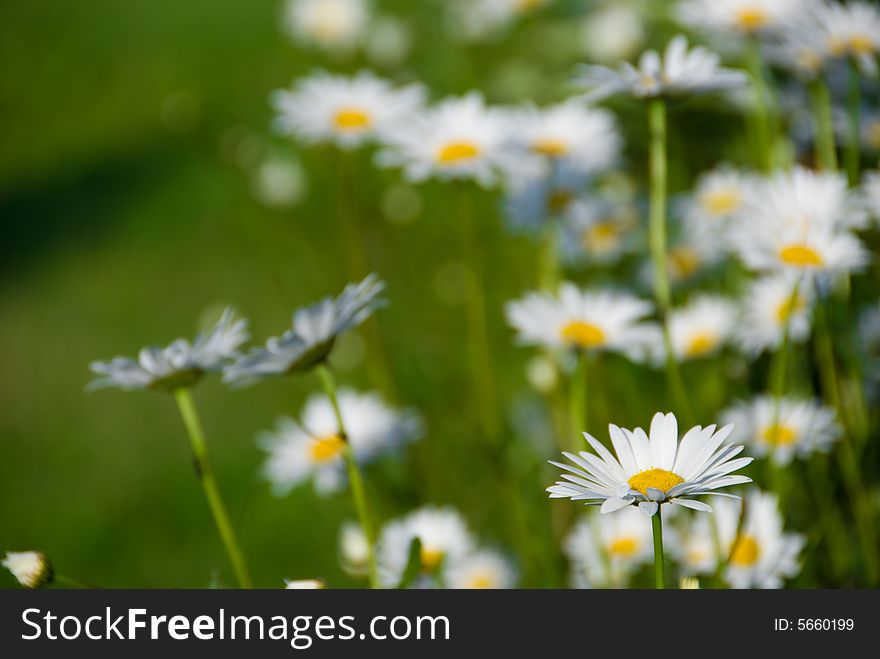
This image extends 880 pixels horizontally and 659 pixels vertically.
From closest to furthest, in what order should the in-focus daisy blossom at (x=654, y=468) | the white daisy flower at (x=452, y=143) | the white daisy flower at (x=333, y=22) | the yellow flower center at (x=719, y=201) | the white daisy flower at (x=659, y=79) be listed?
the in-focus daisy blossom at (x=654, y=468) → the white daisy flower at (x=659, y=79) → the white daisy flower at (x=452, y=143) → the yellow flower center at (x=719, y=201) → the white daisy flower at (x=333, y=22)

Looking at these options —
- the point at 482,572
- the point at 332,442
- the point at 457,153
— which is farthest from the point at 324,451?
the point at 457,153

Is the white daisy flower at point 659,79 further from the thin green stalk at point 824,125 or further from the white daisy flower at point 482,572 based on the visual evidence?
the white daisy flower at point 482,572

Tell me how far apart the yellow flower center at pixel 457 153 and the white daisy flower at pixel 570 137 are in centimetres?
5

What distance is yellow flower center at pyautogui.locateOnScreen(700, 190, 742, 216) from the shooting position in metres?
0.95

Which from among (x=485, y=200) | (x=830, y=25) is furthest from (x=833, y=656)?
(x=485, y=200)

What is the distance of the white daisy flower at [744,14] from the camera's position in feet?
2.53

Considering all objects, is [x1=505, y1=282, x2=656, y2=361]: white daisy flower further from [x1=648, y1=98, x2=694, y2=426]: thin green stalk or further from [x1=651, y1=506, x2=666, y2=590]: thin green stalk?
[x1=651, y1=506, x2=666, y2=590]: thin green stalk

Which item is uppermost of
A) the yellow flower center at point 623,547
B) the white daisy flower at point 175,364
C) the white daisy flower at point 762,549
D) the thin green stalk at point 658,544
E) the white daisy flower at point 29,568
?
the white daisy flower at point 175,364

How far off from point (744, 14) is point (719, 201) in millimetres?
223

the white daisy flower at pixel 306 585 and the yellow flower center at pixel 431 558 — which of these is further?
the yellow flower center at pixel 431 558

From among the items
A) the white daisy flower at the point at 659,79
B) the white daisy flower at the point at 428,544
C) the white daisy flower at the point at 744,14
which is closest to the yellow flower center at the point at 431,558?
the white daisy flower at the point at 428,544

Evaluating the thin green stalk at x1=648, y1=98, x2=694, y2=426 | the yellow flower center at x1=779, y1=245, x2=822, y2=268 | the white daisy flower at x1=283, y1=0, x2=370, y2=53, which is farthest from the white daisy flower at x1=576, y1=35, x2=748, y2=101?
the white daisy flower at x1=283, y1=0, x2=370, y2=53

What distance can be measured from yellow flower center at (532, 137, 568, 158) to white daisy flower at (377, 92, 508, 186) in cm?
4

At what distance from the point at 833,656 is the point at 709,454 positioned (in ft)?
0.43
